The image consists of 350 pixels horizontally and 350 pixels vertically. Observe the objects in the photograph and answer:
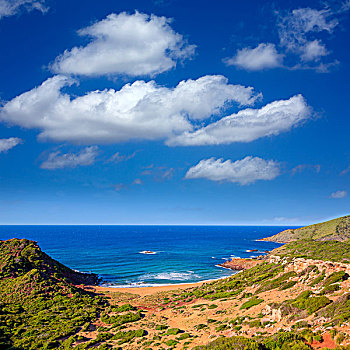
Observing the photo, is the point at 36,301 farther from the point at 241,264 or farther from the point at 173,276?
the point at 241,264

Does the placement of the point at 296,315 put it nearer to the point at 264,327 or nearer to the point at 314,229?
the point at 264,327

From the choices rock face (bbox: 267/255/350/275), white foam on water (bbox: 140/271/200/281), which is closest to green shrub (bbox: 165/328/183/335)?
rock face (bbox: 267/255/350/275)

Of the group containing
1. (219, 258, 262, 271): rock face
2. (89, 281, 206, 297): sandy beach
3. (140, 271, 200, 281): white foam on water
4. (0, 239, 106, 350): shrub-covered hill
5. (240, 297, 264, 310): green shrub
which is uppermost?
(240, 297, 264, 310): green shrub

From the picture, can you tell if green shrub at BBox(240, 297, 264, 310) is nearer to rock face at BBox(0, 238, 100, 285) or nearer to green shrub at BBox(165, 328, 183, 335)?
green shrub at BBox(165, 328, 183, 335)

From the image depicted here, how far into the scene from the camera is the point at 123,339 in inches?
1257

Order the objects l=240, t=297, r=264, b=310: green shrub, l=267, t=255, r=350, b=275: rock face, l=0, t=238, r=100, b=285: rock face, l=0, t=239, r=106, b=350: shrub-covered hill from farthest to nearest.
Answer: l=0, t=238, r=100, b=285: rock face
l=0, t=239, r=106, b=350: shrub-covered hill
l=240, t=297, r=264, b=310: green shrub
l=267, t=255, r=350, b=275: rock face

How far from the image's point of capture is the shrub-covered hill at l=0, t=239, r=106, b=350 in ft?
114

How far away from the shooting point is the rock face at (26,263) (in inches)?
2343

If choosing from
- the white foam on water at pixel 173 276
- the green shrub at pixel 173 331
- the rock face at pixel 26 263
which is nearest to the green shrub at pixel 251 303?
the green shrub at pixel 173 331

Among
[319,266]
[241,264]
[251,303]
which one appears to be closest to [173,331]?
[251,303]

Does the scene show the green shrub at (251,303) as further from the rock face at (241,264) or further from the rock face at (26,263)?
the rock face at (241,264)

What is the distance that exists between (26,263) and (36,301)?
1743 cm

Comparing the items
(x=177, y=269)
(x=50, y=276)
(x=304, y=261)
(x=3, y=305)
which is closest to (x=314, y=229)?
(x=177, y=269)

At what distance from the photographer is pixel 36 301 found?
48625 mm
